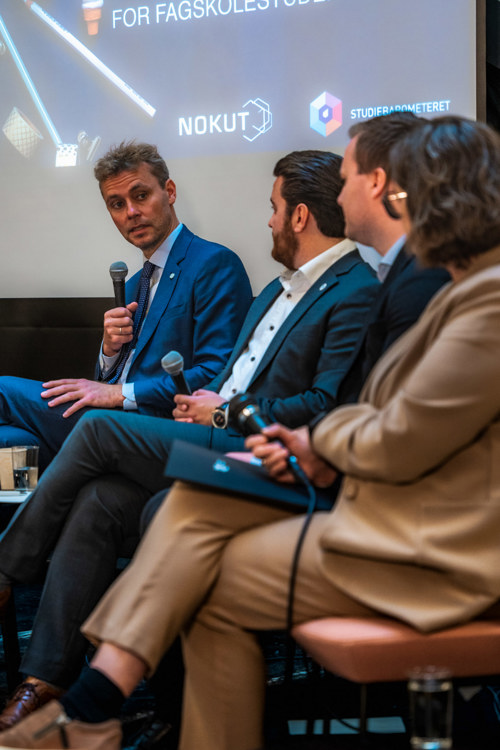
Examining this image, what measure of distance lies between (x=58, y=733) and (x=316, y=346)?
1225mm

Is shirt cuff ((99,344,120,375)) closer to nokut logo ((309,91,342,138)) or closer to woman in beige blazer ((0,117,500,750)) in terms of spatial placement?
nokut logo ((309,91,342,138))

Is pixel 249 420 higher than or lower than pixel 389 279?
lower

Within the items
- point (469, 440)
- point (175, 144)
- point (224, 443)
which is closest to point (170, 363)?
point (224, 443)

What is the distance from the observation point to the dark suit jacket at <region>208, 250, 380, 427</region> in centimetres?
216

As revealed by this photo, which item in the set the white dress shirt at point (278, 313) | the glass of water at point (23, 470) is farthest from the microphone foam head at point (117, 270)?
the glass of water at point (23, 470)

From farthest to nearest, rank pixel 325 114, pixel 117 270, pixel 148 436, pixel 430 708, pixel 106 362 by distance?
1. pixel 325 114
2. pixel 106 362
3. pixel 117 270
4. pixel 148 436
5. pixel 430 708

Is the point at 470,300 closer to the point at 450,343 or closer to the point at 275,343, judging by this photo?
the point at 450,343

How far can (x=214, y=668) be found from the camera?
1.50 metres

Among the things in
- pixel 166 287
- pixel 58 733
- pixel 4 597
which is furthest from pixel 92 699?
pixel 166 287

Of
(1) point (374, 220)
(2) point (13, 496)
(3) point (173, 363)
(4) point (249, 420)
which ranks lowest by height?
(2) point (13, 496)

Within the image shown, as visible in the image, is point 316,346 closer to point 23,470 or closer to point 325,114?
point 23,470

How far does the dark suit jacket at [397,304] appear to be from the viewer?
1739 mm

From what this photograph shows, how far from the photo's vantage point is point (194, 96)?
3.57 meters

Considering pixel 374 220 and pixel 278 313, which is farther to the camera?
pixel 278 313
